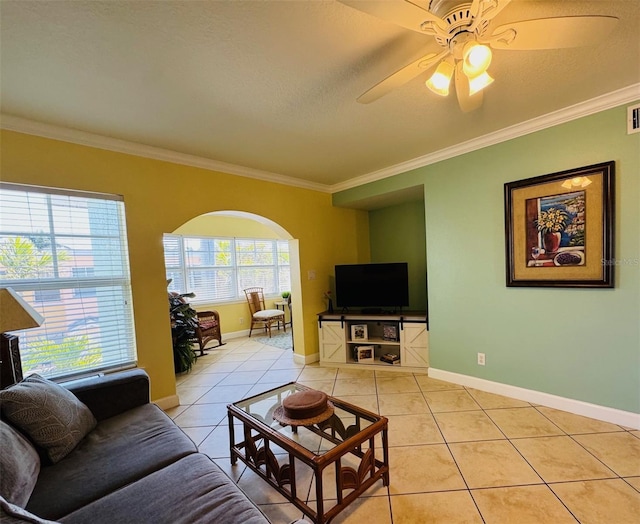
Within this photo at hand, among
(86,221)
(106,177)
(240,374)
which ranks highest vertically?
(106,177)

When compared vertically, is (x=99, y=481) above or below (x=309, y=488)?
above

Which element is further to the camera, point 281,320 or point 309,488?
point 281,320

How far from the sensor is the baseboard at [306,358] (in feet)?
12.7

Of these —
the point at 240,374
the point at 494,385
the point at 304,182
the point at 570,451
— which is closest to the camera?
the point at 570,451

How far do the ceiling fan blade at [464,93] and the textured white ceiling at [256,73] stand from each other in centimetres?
23

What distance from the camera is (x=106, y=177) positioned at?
7.96 ft

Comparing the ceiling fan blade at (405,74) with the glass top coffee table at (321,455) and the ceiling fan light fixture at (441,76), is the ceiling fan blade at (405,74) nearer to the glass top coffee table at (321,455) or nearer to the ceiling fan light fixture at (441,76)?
→ the ceiling fan light fixture at (441,76)

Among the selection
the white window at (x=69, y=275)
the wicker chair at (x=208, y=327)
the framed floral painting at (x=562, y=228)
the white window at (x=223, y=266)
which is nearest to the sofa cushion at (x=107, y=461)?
the white window at (x=69, y=275)

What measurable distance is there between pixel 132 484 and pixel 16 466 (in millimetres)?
435

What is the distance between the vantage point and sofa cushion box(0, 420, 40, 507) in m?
1.05

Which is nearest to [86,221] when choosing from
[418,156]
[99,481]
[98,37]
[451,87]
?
[98,37]

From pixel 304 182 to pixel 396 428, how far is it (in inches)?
116

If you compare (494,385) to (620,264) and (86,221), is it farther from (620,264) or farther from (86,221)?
(86,221)

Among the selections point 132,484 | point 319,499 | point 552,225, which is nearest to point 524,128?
point 552,225
